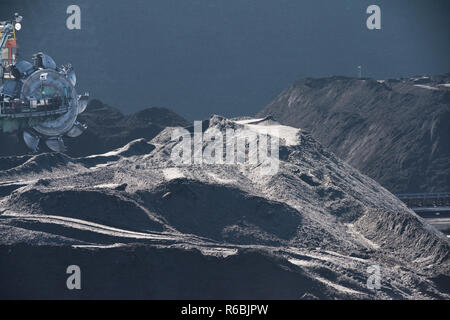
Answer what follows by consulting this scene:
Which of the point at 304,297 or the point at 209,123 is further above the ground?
the point at 209,123

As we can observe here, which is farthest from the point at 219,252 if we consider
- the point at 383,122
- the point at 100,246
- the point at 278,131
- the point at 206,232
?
the point at 383,122

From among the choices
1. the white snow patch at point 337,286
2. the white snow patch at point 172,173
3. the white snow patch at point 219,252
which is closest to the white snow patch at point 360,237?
the white snow patch at point 337,286

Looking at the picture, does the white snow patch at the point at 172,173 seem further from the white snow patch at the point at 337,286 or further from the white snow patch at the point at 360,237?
the white snow patch at the point at 337,286

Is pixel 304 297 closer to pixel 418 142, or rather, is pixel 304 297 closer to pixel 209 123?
pixel 209 123

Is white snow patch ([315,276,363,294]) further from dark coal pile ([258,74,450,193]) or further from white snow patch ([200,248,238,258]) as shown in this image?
dark coal pile ([258,74,450,193])

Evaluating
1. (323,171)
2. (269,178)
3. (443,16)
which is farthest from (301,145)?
(443,16)

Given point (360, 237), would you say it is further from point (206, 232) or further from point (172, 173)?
point (172, 173)
